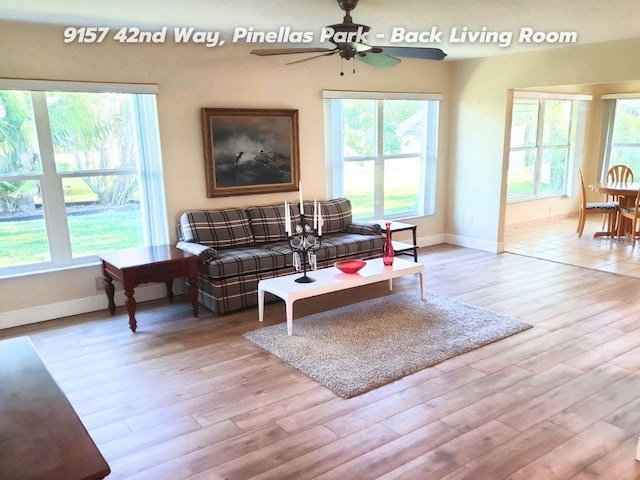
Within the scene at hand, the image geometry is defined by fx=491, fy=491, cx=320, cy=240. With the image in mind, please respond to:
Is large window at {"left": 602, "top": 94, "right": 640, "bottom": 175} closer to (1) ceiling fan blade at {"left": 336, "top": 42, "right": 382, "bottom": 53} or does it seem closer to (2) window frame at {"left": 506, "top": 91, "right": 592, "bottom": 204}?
(2) window frame at {"left": 506, "top": 91, "right": 592, "bottom": 204}

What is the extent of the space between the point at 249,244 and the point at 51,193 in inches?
69.6

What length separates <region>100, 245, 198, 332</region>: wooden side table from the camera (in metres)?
3.83

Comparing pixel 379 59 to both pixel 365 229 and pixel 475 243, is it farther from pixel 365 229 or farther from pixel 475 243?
pixel 475 243

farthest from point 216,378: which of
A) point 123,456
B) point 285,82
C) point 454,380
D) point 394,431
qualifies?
point 285,82

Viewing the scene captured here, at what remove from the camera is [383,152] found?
20.2 feet

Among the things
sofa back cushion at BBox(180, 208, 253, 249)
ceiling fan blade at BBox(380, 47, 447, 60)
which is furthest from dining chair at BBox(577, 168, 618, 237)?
sofa back cushion at BBox(180, 208, 253, 249)

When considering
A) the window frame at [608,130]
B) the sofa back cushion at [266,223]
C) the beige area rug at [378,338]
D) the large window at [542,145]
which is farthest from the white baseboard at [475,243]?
the window frame at [608,130]

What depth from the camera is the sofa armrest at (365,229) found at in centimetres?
527

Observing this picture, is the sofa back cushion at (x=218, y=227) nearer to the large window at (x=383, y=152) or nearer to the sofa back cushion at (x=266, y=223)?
the sofa back cushion at (x=266, y=223)

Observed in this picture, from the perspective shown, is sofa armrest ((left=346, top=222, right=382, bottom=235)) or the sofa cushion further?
sofa armrest ((left=346, top=222, right=382, bottom=235))

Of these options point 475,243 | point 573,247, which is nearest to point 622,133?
point 573,247

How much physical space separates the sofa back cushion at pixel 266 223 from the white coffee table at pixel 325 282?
850 mm

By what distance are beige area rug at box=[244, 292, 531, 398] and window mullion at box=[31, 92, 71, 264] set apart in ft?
6.14

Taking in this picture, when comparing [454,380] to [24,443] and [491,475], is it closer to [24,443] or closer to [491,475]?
[491,475]
